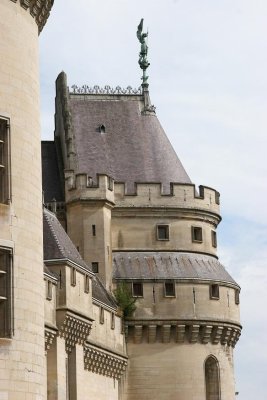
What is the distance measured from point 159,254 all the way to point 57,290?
13329 millimetres

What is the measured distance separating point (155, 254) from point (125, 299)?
2.90m

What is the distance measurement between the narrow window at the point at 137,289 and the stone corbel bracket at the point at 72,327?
870 cm

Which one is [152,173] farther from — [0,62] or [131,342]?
[0,62]

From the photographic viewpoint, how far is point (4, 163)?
70.1 feet

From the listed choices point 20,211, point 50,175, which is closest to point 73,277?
point 50,175

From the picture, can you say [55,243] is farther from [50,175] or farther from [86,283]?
[50,175]

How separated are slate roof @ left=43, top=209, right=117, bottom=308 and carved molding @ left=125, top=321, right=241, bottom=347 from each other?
197 cm

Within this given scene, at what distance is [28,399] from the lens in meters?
20.5

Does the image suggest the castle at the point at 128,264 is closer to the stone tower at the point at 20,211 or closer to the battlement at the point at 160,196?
the battlement at the point at 160,196

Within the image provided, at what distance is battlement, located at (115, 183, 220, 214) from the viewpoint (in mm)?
48312

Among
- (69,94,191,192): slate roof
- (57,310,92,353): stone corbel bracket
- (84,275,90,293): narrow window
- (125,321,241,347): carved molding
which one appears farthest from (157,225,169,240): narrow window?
(57,310,92,353): stone corbel bracket

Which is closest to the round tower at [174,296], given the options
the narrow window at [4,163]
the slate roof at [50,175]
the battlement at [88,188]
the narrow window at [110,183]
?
the narrow window at [110,183]

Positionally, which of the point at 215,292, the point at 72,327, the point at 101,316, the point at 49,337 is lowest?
the point at 49,337

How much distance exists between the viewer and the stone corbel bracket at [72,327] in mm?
35344
